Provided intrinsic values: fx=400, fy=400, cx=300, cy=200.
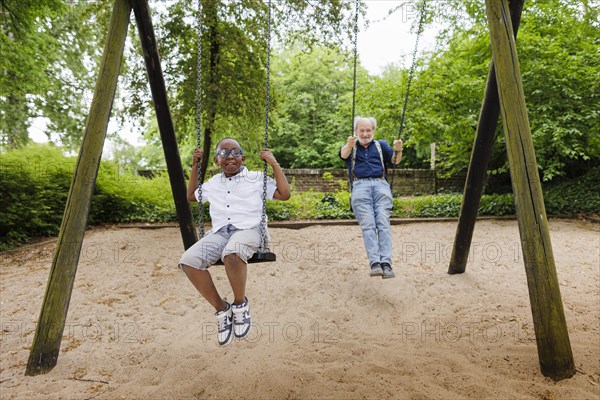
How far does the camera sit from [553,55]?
28.9 feet

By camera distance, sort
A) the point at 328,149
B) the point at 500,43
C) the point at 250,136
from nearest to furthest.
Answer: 1. the point at 500,43
2. the point at 250,136
3. the point at 328,149

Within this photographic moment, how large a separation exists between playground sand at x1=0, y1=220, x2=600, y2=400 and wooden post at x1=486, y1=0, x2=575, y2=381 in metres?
0.26

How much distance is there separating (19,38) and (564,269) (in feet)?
34.3

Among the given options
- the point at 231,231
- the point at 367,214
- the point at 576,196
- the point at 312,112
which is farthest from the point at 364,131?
the point at 312,112

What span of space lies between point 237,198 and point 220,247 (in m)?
0.43

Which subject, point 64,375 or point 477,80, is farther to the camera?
point 477,80

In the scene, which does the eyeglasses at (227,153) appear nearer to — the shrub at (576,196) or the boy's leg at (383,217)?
the boy's leg at (383,217)

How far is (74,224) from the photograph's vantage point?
3.24 metres

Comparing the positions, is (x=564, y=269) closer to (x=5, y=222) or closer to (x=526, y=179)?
(x=526, y=179)

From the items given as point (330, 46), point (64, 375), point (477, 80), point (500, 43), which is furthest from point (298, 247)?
point (477, 80)

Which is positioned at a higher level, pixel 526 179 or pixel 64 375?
pixel 526 179

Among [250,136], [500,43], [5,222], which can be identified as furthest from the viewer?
[250,136]

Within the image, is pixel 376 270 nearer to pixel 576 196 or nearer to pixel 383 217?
pixel 383 217

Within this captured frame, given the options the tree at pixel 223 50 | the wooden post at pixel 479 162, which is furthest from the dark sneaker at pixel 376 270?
the tree at pixel 223 50
